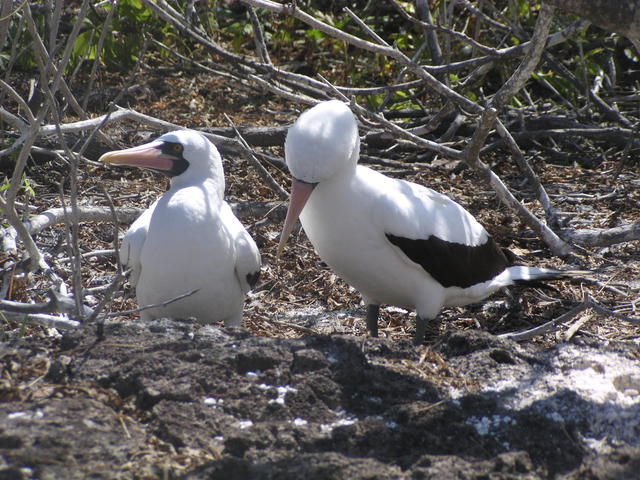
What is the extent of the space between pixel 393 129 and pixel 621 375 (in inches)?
91.7

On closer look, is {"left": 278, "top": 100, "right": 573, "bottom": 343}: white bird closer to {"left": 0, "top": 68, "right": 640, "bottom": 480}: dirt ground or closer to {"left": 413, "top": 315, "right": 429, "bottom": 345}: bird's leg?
{"left": 413, "top": 315, "right": 429, "bottom": 345}: bird's leg

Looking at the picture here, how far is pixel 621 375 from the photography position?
2670mm

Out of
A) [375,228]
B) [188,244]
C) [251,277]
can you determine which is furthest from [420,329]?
[188,244]

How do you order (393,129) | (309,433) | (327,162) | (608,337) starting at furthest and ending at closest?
(393,129), (608,337), (327,162), (309,433)

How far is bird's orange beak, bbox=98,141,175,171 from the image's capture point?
4.25 meters

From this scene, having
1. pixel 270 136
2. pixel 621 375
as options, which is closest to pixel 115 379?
pixel 621 375

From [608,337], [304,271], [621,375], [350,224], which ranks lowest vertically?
[304,271]

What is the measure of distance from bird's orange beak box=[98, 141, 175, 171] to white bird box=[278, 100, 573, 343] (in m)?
0.78

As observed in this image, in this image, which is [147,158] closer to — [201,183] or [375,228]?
[201,183]

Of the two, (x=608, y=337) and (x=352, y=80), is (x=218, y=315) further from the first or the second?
(x=352, y=80)

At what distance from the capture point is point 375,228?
3959 millimetres

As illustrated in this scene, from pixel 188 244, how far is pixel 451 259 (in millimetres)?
1255

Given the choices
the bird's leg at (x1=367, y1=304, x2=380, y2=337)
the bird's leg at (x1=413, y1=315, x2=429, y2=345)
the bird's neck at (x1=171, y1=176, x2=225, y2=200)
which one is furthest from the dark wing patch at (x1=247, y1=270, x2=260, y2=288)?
the bird's leg at (x1=413, y1=315, x2=429, y2=345)

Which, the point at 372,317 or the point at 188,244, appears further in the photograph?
the point at 372,317
